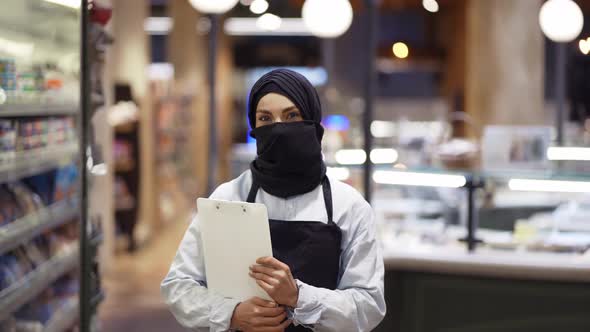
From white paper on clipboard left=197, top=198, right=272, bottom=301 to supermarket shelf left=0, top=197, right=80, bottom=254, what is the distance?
6.01 ft

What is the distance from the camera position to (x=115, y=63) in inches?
370

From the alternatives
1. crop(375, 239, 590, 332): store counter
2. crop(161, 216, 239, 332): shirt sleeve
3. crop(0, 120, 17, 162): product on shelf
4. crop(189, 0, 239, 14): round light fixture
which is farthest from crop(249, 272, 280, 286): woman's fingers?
crop(189, 0, 239, 14): round light fixture

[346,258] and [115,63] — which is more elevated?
[115,63]

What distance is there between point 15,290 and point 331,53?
1377 cm

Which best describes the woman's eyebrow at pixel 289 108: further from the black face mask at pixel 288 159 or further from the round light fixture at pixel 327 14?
the round light fixture at pixel 327 14

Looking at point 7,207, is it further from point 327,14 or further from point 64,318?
point 327,14

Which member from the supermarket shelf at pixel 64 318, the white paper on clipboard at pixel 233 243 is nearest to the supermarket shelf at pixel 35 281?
the supermarket shelf at pixel 64 318

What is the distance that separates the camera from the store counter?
3406 mm

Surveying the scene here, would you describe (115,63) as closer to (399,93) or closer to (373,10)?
(373,10)

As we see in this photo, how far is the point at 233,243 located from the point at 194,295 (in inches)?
6.9

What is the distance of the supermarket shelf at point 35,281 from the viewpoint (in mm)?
3688

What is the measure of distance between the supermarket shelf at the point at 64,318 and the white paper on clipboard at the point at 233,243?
2667 mm

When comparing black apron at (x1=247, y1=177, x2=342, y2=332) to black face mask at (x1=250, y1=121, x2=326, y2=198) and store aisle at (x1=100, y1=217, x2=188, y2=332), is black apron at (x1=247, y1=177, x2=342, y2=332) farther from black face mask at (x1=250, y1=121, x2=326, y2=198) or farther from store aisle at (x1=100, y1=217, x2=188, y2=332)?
store aisle at (x1=100, y1=217, x2=188, y2=332)

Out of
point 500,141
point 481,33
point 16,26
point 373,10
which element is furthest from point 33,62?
point 481,33
